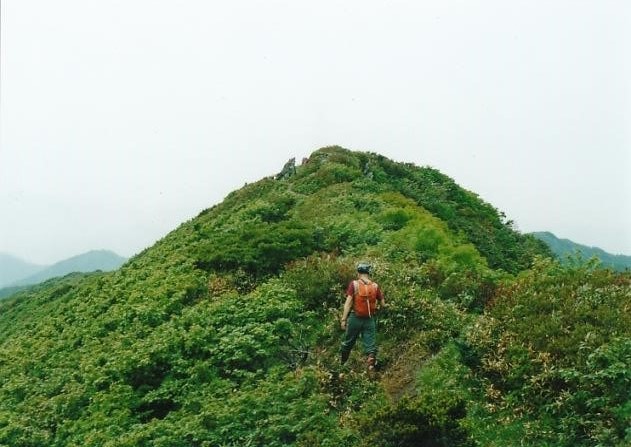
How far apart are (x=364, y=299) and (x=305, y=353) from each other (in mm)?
1898

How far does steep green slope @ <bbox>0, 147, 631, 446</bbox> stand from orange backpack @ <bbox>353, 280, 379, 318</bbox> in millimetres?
1071

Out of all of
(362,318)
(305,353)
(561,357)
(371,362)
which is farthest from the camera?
(305,353)

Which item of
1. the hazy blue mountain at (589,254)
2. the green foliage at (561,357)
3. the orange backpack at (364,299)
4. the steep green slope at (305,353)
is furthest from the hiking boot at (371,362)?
the hazy blue mountain at (589,254)

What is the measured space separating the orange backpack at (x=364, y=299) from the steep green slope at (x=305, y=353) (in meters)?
1.07

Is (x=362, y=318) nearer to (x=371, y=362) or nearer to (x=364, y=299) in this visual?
(x=364, y=299)

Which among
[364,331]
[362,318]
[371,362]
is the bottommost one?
[371,362]

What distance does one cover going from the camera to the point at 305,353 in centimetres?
1348

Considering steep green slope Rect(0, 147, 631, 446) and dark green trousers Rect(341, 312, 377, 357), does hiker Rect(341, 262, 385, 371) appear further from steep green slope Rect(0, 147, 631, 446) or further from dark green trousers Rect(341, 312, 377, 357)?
steep green slope Rect(0, 147, 631, 446)

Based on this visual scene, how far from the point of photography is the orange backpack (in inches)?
500

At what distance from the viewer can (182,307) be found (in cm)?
1711

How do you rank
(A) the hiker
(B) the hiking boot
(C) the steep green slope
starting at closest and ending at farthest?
(C) the steep green slope < (B) the hiking boot < (A) the hiker

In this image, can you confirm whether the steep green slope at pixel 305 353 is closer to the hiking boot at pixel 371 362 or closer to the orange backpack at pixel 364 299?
the hiking boot at pixel 371 362

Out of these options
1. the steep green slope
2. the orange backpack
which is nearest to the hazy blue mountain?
the steep green slope

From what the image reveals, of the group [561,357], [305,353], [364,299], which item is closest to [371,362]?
[364,299]
